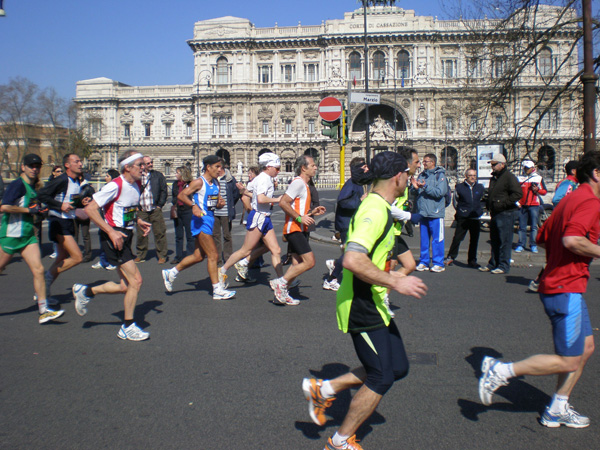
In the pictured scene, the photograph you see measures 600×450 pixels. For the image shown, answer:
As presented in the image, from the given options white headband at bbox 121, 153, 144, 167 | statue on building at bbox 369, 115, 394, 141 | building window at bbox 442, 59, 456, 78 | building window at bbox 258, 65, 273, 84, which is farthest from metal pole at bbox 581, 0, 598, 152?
building window at bbox 258, 65, 273, 84

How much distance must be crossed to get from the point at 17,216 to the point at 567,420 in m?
5.93

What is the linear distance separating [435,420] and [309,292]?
4243 millimetres

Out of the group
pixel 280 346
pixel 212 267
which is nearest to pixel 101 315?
pixel 212 267

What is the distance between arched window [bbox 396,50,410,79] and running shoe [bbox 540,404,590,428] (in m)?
58.6

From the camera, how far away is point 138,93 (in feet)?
228

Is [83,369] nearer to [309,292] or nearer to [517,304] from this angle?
[309,292]

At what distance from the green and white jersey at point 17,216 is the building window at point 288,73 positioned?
57676mm

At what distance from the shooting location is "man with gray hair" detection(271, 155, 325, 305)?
6789 mm

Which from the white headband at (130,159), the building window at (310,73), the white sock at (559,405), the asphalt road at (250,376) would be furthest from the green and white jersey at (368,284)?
the building window at (310,73)

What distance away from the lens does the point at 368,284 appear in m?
3.05

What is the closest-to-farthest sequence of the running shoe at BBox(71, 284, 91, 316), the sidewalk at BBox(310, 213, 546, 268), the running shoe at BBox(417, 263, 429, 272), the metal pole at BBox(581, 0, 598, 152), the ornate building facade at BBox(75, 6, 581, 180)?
1. the running shoe at BBox(71, 284, 91, 316)
2. the running shoe at BBox(417, 263, 429, 272)
3. the metal pole at BBox(581, 0, 598, 152)
4. the sidewalk at BBox(310, 213, 546, 268)
5. the ornate building facade at BBox(75, 6, 581, 180)

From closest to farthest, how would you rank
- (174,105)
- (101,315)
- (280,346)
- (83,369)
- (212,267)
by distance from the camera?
(83,369)
(280,346)
(101,315)
(212,267)
(174,105)

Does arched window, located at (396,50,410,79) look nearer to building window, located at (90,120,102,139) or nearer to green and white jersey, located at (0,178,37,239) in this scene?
building window, located at (90,120,102,139)

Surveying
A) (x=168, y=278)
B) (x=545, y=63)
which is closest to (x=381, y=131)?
(x=545, y=63)
